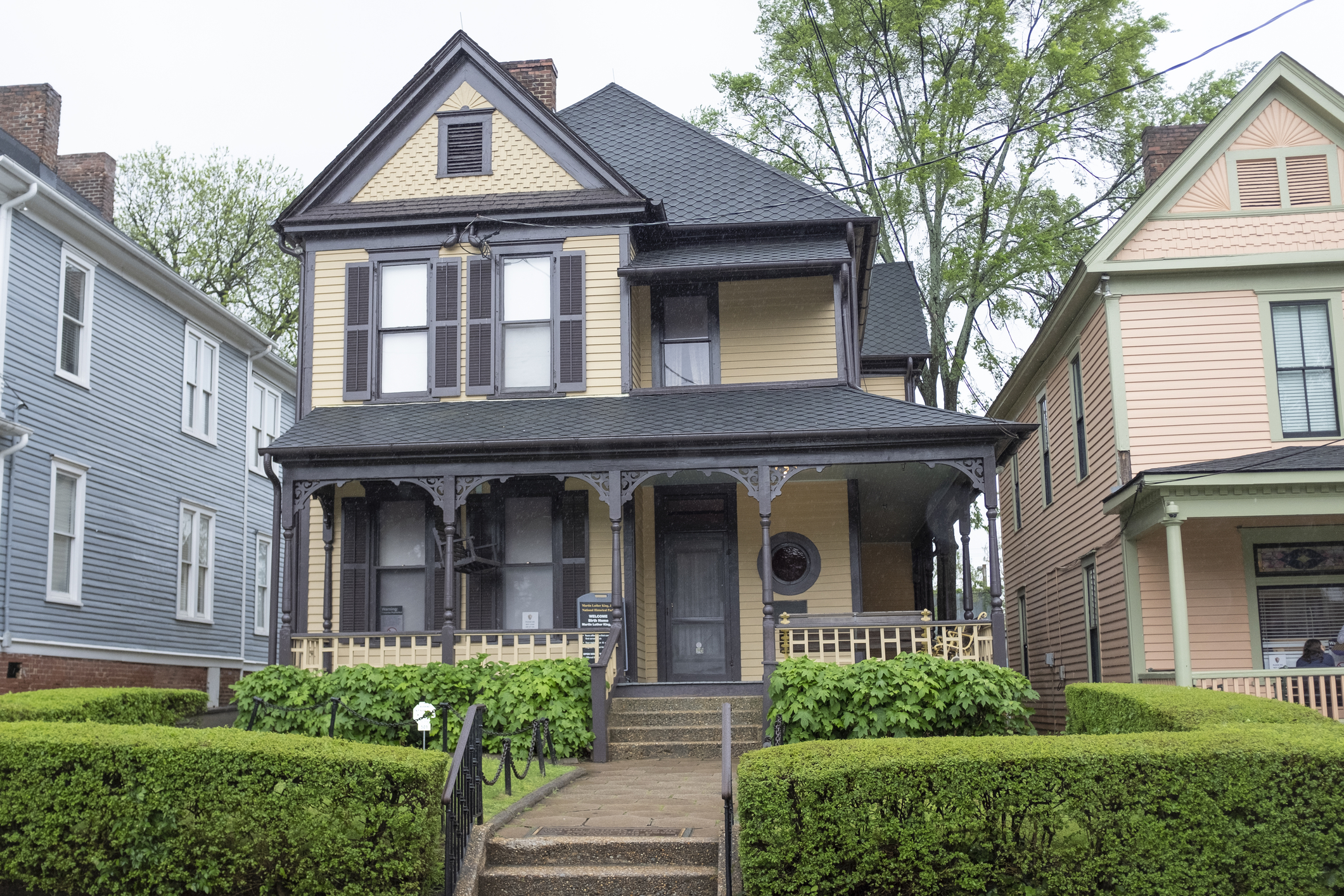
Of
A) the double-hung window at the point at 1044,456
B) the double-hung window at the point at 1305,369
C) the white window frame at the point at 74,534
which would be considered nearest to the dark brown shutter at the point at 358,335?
the white window frame at the point at 74,534

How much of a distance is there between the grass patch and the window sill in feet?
30.8

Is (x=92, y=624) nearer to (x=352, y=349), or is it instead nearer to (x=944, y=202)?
(x=352, y=349)

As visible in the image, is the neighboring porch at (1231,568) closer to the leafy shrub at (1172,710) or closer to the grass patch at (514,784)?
the leafy shrub at (1172,710)

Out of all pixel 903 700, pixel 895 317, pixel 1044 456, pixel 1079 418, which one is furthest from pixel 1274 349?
pixel 895 317

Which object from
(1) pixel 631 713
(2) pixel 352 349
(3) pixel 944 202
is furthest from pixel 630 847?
(3) pixel 944 202

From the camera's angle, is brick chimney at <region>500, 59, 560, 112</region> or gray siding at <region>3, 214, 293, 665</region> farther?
brick chimney at <region>500, 59, 560, 112</region>

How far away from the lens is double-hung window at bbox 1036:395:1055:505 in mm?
20594

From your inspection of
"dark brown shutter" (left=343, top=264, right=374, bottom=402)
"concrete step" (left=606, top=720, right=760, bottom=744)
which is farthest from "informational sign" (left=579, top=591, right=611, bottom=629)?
"dark brown shutter" (left=343, top=264, right=374, bottom=402)

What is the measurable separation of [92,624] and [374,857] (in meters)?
13.0

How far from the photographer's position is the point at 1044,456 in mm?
20922

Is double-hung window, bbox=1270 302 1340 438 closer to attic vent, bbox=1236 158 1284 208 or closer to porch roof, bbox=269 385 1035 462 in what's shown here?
attic vent, bbox=1236 158 1284 208

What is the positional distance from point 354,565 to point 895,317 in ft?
36.4

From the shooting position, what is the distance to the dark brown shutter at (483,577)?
16.6 meters

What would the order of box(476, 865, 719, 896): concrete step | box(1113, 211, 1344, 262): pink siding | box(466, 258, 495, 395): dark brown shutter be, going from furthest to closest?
box(466, 258, 495, 395): dark brown shutter
box(1113, 211, 1344, 262): pink siding
box(476, 865, 719, 896): concrete step
